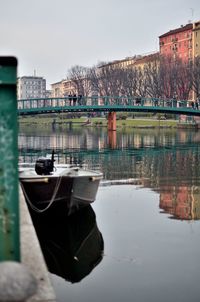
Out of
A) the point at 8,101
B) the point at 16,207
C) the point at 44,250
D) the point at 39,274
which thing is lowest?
the point at 44,250

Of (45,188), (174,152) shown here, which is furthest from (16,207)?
(174,152)

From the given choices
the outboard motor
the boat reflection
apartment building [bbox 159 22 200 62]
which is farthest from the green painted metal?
apartment building [bbox 159 22 200 62]

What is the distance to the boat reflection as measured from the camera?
832 centimetres

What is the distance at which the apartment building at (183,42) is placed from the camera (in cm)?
10531

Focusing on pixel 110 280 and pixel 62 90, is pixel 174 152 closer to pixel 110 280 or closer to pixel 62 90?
pixel 110 280

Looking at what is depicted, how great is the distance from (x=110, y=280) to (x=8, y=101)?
4230mm

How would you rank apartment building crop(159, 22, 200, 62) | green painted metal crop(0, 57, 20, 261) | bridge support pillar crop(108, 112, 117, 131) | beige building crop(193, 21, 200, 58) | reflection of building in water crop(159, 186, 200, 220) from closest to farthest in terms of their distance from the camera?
1. green painted metal crop(0, 57, 20, 261)
2. reflection of building in water crop(159, 186, 200, 220)
3. bridge support pillar crop(108, 112, 117, 131)
4. beige building crop(193, 21, 200, 58)
5. apartment building crop(159, 22, 200, 62)

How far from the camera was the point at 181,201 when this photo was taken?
14.6 metres

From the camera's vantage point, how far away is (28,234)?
21.9ft

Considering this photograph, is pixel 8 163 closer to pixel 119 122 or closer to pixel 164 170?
pixel 164 170

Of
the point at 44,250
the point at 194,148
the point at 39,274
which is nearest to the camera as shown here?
the point at 39,274

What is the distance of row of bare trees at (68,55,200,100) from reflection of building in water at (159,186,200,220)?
193 ft

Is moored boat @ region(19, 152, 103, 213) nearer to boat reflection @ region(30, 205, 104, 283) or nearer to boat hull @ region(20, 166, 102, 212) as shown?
boat hull @ region(20, 166, 102, 212)

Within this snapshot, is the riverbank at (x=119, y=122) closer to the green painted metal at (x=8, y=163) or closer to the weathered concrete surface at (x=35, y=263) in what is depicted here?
the weathered concrete surface at (x=35, y=263)
